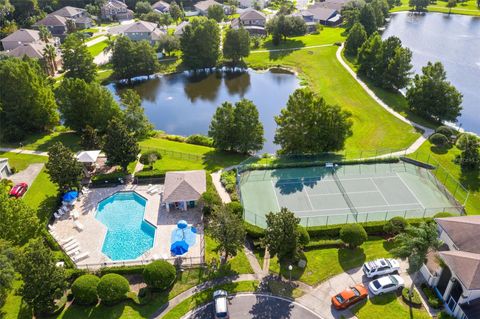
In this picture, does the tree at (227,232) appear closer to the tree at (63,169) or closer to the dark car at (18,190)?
the tree at (63,169)

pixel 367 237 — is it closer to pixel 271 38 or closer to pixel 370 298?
pixel 370 298

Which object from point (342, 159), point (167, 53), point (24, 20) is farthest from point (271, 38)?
point (24, 20)

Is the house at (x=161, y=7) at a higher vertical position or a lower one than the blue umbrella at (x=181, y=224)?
higher

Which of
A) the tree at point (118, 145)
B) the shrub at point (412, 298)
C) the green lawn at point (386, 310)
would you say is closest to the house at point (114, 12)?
the tree at point (118, 145)

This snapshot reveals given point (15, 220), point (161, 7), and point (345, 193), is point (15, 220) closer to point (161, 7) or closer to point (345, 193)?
point (345, 193)

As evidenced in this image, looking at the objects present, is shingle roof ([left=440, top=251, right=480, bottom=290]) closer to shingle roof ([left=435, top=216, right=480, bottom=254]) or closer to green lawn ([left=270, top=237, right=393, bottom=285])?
shingle roof ([left=435, top=216, right=480, bottom=254])
